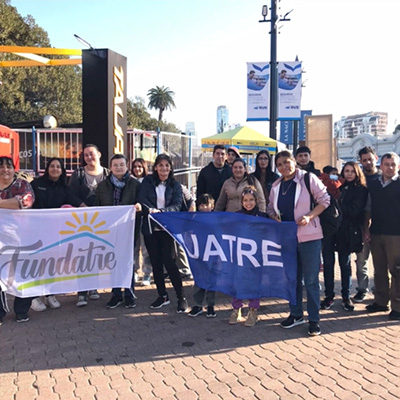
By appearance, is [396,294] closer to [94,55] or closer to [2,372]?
[2,372]

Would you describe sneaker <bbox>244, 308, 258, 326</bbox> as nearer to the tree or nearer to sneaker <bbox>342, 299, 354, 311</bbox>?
sneaker <bbox>342, 299, 354, 311</bbox>

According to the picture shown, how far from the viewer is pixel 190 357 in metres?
3.93

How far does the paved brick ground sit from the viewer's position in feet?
11.0

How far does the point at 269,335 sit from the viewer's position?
175 inches

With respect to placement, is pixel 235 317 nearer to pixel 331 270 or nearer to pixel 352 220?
pixel 331 270

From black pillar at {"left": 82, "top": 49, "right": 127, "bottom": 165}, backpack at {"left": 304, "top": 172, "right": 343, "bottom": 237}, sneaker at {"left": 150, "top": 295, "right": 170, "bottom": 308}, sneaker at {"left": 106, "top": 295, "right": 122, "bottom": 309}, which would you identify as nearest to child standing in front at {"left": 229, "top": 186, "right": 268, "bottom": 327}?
backpack at {"left": 304, "top": 172, "right": 343, "bottom": 237}

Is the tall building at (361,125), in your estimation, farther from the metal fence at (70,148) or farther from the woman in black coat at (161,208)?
the woman in black coat at (161,208)

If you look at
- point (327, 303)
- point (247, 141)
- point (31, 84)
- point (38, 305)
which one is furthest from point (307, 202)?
point (31, 84)

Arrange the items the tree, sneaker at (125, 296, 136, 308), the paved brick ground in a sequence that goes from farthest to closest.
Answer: the tree, sneaker at (125, 296, 136, 308), the paved brick ground

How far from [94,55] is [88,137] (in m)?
1.41

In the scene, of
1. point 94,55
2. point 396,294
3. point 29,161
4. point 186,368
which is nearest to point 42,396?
point 186,368

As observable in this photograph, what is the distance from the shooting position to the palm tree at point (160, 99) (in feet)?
252

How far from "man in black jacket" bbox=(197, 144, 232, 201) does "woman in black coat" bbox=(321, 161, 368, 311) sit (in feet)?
5.63

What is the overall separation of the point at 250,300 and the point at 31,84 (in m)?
29.4
